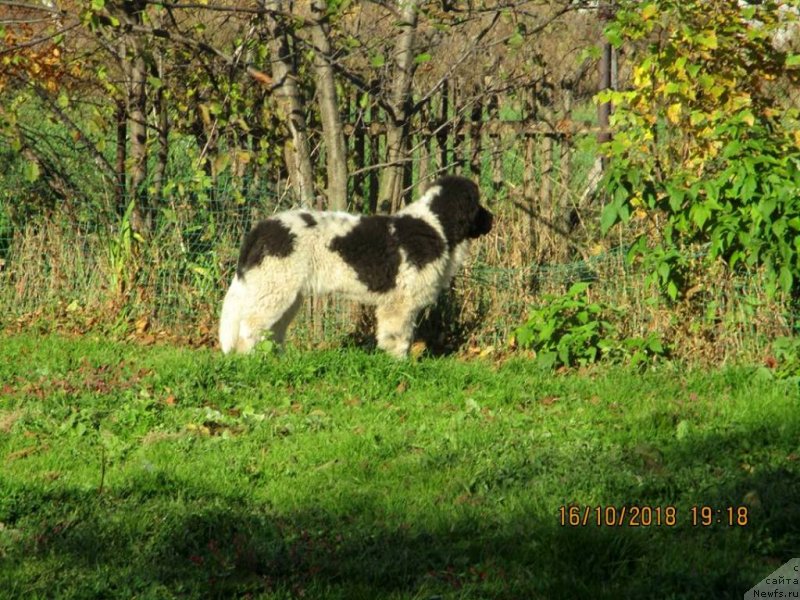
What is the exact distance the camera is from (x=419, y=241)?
9344 millimetres

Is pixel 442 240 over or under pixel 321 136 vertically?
under

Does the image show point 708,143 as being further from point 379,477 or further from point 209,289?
point 209,289

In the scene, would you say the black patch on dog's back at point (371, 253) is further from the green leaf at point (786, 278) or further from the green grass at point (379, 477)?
the green leaf at point (786, 278)

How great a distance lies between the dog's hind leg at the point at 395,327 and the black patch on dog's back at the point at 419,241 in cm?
41

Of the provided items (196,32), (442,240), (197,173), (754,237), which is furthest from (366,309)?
(754,237)

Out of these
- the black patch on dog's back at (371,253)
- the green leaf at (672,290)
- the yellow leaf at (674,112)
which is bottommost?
the green leaf at (672,290)

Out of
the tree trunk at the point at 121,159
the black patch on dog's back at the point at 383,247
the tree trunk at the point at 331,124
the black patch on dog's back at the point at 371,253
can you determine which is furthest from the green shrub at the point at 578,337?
the tree trunk at the point at 121,159

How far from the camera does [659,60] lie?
8.66m

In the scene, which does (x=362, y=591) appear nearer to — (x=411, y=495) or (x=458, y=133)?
(x=411, y=495)

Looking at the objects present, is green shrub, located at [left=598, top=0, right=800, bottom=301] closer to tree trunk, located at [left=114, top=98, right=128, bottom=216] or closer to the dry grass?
the dry grass

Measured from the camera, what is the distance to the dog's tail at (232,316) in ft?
29.9

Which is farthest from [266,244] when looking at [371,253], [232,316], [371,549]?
[371,549]

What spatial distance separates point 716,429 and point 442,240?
11.6 ft

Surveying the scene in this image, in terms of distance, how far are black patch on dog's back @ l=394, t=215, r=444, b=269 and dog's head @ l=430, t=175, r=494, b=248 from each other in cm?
13
